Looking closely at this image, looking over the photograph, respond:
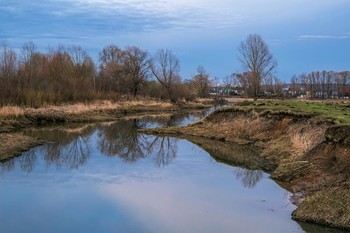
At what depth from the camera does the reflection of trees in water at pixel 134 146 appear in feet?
66.3

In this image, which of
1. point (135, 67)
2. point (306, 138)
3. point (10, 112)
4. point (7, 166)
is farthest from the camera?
point (135, 67)

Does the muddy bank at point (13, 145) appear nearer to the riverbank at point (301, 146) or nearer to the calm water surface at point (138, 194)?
the calm water surface at point (138, 194)

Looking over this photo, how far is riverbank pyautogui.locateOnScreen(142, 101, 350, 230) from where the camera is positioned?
9.84 meters

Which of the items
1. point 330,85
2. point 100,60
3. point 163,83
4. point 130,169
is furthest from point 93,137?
point 330,85

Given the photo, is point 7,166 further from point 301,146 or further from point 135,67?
point 135,67

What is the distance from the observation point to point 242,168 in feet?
55.7

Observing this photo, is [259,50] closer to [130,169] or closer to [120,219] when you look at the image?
[130,169]

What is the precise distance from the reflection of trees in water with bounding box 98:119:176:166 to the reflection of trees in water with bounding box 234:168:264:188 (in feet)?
11.8

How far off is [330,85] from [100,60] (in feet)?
141

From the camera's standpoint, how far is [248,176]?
15.4 meters

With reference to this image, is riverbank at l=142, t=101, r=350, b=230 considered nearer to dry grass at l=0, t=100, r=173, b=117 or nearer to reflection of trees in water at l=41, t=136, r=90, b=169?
reflection of trees in water at l=41, t=136, r=90, b=169

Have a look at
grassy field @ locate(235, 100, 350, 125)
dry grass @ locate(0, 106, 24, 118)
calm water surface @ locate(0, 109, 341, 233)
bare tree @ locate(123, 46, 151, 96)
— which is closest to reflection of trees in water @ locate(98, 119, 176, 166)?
calm water surface @ locate(0, 109, 341, 233)

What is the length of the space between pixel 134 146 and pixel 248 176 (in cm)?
956

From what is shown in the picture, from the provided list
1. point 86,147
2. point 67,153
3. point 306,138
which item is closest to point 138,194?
point 306,138
